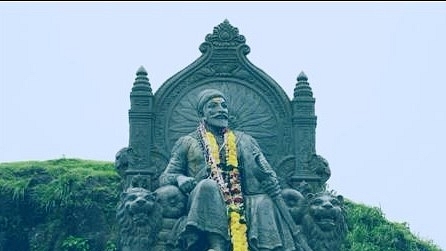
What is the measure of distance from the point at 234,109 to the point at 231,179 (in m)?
1.71

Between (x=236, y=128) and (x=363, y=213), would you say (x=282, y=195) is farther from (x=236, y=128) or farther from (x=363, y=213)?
(x=363, y=213)

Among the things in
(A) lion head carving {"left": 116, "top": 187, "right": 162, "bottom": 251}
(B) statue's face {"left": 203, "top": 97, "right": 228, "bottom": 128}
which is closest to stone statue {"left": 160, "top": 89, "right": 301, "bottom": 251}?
(B) statue's face {"left": 203, "top": 97, "right": 228, "bottom": 128}

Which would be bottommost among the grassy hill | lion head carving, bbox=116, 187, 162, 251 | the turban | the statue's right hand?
lion head carving, bbox=116, 187, 162, 251

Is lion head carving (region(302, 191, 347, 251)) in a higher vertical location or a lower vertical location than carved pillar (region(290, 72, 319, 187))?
lower

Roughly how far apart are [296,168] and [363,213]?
8475mm

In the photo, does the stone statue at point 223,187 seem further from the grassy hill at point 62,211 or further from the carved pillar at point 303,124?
the grassy hill at point 62,211

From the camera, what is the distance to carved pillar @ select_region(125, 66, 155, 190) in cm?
1667

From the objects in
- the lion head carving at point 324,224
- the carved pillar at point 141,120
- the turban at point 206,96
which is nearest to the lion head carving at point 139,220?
the carved pillar at point 141,120

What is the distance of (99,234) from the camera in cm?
2278

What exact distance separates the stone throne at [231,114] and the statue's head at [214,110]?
0.55 metres

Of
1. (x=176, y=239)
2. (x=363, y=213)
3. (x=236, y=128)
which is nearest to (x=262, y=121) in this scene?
(x=236, y=128)

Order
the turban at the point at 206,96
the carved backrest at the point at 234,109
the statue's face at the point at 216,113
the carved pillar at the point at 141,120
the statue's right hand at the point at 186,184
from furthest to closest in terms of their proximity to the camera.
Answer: the carved backrest at the point at 234,109
the carved pillar at the point at 141,120
the turban at the point at 206,96
the statue's face at the point at 216,113
the statue's right hand at the point at 186,184

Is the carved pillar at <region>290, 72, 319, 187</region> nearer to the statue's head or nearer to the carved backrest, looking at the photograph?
the carved backrest

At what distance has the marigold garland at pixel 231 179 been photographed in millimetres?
14891
